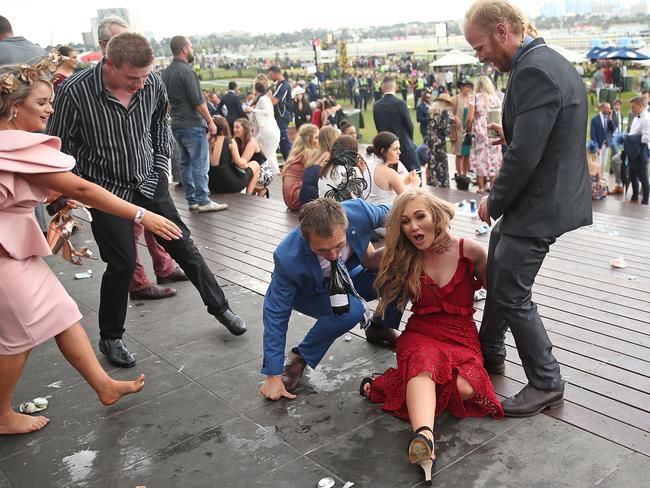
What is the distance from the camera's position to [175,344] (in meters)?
3.84

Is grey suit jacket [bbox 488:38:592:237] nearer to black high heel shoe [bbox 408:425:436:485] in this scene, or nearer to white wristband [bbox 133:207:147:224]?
black high heel shoe [bbox 408:425:436:485]

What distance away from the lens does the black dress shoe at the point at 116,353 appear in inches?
141

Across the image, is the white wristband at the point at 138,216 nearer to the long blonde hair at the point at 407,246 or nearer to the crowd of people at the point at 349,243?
the crowd of people at the point at 349,243

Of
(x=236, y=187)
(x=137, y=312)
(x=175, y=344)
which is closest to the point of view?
(x=175, y=344)

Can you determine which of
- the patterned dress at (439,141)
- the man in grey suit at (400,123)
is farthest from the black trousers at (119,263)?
the patterned dress at (439,141)

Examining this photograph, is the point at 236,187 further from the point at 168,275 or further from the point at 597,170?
the point at 597,170

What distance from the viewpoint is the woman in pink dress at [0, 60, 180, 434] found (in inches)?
103

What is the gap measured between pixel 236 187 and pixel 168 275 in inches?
131

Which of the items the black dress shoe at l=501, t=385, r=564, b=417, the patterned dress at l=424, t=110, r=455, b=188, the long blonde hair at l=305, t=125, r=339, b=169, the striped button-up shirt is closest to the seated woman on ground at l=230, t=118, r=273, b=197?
the long blonde hair at l=305, t=125, r=339, b=169

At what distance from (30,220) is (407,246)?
163 cm

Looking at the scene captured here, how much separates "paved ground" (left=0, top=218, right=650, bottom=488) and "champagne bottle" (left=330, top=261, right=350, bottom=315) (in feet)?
1.36

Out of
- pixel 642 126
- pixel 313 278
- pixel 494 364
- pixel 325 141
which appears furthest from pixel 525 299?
pixel 642 126

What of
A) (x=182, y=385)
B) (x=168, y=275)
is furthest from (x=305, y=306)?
(x=168, y=275)

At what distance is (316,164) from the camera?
21.4ft
